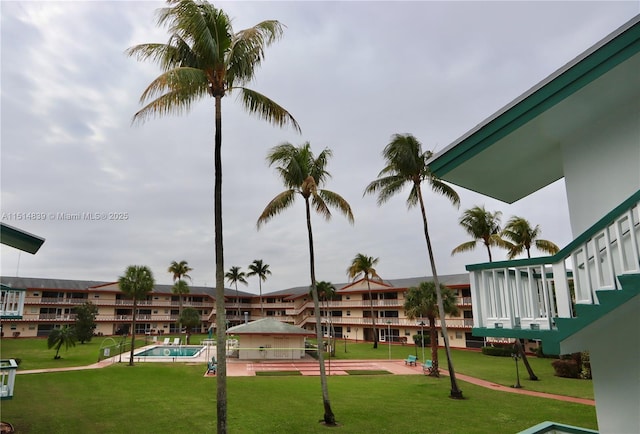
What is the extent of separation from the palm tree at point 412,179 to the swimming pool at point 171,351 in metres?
30.2

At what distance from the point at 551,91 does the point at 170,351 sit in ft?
156

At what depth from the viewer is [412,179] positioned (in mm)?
21344

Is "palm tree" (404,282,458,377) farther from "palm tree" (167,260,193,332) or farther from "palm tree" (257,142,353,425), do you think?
"palm tree" (167,260,193,332)

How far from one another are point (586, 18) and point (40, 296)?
76.3m

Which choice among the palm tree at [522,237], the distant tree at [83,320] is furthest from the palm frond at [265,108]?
the distant tree at [83,320]

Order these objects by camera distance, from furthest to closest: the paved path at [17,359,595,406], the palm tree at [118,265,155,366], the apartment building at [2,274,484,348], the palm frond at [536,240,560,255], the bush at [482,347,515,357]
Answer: the apartment building at [2,274,484,348] < the bush at [482,347,515,357] < the palm tree at [118,265,155,366] < the palm frond at [536,240,560,255] < the paved path at [17,359,595,406]

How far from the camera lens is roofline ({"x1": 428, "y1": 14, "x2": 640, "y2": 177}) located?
178 inches

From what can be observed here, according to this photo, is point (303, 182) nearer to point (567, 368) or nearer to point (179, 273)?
point (567, 368)

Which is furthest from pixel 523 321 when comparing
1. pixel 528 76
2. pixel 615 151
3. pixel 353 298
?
pixel 353 298

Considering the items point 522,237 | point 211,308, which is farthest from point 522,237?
point 211,308

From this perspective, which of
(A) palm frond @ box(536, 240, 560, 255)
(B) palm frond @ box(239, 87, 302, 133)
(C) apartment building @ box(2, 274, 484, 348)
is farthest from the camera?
(C) apartment building @ box(2, 274, 484, 348)

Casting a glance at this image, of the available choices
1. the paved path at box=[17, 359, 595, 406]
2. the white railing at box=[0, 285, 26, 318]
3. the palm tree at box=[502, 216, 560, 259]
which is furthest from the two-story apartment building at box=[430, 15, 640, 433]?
the palm tree at box=[502, 216, 560, 259]

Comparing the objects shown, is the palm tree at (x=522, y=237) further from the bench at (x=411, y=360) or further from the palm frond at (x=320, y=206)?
the palm frond at (x=320, y=206)

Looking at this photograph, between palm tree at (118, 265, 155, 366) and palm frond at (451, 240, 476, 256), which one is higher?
palm frond at (451, 240, 476, 256)
